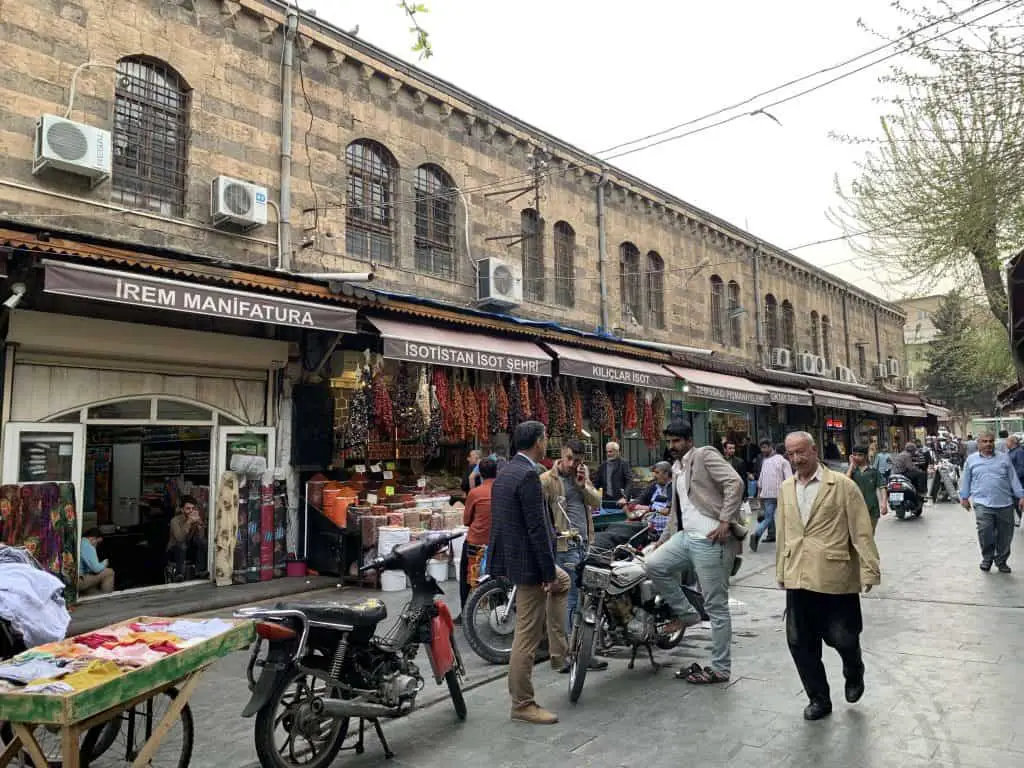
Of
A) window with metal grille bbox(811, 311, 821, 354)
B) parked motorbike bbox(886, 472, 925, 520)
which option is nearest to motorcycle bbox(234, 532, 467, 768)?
parked motorbike bbox(886, 472, 925, 520)

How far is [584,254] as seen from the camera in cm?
1616

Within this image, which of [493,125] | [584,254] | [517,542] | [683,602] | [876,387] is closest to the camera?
[517,542]

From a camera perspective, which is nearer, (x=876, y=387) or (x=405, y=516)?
(x=405, y=516)

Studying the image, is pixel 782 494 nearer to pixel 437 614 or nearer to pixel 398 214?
pixel 437 614

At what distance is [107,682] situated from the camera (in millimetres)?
3039

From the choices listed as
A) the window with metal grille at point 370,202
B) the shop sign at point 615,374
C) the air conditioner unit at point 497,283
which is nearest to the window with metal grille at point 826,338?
the shop sign at point 615,374

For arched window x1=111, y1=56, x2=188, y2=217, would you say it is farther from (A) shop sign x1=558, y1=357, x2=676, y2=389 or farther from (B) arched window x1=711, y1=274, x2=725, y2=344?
(B) arched window x1=711, y1=274, x2=725, y2=344

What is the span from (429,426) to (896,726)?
6602mm

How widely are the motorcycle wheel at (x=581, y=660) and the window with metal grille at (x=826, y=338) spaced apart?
982 inches

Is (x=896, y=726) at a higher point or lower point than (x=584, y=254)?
lower

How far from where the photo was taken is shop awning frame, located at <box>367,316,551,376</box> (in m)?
9.05

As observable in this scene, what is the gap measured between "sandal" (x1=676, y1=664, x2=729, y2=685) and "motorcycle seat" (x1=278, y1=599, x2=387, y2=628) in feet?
8.26

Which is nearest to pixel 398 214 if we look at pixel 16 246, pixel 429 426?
pixel 429 426

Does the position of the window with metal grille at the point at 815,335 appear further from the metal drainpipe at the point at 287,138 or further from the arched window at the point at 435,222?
the metal drainpipe at the point at 287,138
